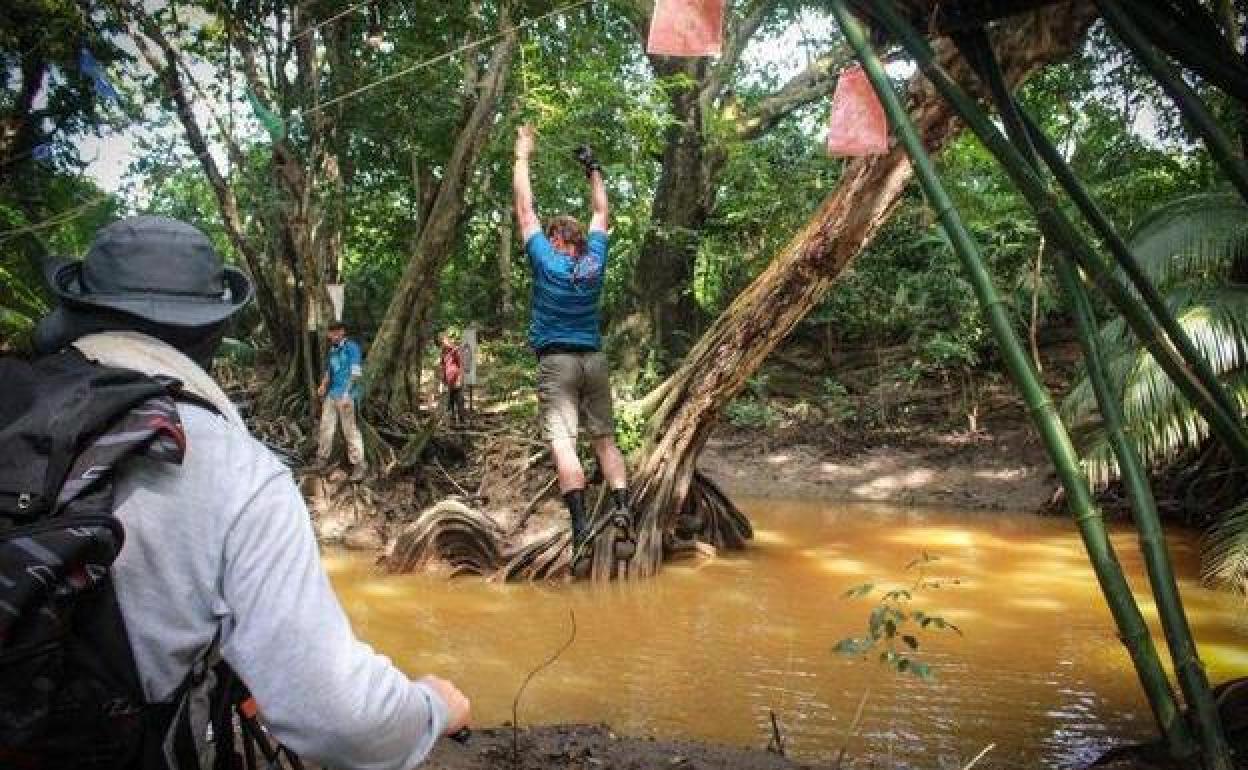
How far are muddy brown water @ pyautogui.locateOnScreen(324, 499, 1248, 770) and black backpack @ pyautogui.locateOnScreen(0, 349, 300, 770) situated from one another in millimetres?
2777

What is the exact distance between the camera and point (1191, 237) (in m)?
7.61

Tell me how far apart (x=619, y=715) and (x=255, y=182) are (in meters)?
7.83

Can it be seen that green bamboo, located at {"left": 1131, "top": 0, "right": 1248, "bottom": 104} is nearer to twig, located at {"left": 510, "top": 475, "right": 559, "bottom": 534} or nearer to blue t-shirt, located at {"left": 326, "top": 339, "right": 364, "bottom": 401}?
twig, located at {"left": 510, "top": 475, "right": 559, "bottom": 534}

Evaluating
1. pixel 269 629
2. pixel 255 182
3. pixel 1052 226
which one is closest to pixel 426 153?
pixel 255 182

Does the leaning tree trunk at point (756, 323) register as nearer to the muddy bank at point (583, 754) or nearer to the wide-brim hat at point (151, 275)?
the muddy bank at point (583, 754)

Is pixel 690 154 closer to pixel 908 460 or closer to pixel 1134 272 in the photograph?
pixel 908 460

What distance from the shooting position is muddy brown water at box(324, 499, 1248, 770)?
394cm

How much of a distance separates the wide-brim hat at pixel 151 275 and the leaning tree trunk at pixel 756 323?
4450 mm

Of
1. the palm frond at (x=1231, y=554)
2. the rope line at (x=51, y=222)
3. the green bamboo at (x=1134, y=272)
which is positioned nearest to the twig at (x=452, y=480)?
the rope line at (x=51, y=222)

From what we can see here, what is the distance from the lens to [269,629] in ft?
4.34

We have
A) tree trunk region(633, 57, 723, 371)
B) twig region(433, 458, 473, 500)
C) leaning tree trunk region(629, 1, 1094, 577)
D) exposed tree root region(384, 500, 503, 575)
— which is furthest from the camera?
tree trunk region(633, 57, 723, 371)

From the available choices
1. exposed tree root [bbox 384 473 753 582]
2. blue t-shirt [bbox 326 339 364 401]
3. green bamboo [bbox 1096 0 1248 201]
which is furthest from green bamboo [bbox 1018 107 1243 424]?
blue t-shirt [bbox 326 339 364 401]

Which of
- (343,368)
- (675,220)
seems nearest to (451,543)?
(343,368)

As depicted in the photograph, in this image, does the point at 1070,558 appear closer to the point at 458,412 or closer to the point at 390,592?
the point at 390,592
